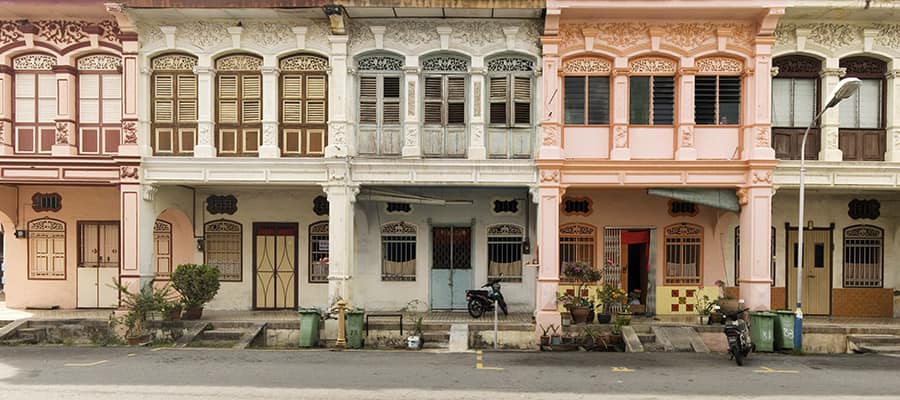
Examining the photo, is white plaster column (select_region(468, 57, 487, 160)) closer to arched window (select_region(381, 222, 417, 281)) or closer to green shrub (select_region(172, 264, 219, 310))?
arched window (select_region(381, 222, 417, 281))

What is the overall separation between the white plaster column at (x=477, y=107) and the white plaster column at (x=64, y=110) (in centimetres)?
868

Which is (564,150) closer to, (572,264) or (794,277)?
(572,264)

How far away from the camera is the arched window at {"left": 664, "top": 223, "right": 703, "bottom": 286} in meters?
16.1

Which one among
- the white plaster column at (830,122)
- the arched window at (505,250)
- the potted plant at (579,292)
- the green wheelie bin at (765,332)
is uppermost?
the white plaster column at (830,122)

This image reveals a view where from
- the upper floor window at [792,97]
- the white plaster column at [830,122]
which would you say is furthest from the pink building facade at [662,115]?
the white plaster column at [830,122]

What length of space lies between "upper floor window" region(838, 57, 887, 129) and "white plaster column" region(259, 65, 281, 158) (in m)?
12.4

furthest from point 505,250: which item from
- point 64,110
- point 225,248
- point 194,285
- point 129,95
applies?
point 64,110

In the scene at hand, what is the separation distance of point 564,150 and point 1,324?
12863mm

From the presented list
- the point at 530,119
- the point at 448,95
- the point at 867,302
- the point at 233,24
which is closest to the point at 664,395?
the point at 530,119

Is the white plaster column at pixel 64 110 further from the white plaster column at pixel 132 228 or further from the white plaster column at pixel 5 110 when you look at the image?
the white plaster column at pixel 132 228

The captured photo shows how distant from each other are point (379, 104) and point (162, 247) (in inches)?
271

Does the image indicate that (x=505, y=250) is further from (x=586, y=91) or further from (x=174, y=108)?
(x=174, y=108)

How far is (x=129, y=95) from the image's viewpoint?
1416cm

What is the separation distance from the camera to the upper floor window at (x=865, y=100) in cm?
1445
